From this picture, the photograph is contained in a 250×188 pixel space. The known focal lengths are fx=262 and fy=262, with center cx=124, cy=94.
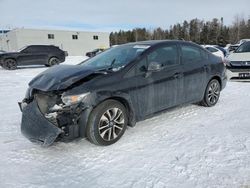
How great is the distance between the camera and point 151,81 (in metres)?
4.62

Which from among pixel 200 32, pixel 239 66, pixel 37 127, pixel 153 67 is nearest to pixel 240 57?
pixel 239 66

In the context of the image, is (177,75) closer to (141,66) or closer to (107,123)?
(141,66)

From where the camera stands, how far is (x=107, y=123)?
13.5ft

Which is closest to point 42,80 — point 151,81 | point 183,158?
point 151,81

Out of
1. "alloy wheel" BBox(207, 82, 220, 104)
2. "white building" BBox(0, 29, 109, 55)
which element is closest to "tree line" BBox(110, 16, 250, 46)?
"white building" BBox(0, 29, 109, 55)

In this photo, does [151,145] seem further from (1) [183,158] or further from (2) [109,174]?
(2) [109,174]

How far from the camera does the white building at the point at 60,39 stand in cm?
4647

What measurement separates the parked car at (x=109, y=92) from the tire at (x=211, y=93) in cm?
55

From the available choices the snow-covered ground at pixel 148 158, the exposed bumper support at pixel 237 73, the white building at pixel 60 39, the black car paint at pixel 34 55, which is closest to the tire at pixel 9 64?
the black car paint at pixel 34 55

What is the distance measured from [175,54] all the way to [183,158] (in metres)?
2.33

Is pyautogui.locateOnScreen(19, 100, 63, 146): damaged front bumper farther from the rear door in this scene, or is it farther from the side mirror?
the rear door

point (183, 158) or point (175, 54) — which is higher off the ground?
point (175, 54)

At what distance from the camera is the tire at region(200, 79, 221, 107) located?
6031 millimetres

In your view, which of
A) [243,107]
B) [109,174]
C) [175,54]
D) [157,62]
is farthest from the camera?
[243,107]
